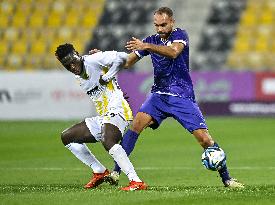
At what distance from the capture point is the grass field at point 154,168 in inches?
388

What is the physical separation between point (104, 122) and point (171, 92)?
3.02 ft

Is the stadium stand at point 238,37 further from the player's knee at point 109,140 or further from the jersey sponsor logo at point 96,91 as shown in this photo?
the player's knee at point 109,140

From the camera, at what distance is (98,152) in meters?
17.6

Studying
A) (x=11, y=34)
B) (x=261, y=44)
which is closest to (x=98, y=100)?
(x=261, y=44)

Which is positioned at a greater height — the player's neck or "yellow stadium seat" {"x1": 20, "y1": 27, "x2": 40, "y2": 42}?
the player's neck

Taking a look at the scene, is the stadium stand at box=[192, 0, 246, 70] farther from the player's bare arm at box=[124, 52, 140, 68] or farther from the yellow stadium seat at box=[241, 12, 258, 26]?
the player's bare arm at box=[124, 52, 140, 68]

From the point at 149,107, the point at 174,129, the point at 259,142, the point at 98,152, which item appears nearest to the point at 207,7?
the point at 174,129

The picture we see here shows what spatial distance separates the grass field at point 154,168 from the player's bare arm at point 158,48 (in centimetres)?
161

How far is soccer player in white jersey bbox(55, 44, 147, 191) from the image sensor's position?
11.1 meters

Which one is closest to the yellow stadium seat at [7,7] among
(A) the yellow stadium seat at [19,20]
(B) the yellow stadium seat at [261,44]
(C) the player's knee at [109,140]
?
(A) the yellow stadium seat at [19,20]

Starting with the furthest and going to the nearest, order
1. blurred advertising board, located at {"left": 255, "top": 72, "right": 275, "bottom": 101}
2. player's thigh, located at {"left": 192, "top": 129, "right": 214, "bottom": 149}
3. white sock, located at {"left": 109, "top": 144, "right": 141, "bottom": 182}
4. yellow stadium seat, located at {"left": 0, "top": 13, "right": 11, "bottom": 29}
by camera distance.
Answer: yellow stadium seat, located at {"left": 0, "top": 13, "right": 11, "bottom": 29}, blurred advertising board, located at {"left": 255, "top": 72, "right": 275, "bottom": 101}, player's thigh, located at {"left": 192, "top": 129, "right": 214, "bottom": 149}, white sock, located at {"left": 109, "top": 144, "right": 141, "bottom": 182}

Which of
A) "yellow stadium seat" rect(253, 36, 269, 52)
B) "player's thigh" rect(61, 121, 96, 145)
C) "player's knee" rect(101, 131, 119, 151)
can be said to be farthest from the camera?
"yellow stadium seat" rect(253, 36, 269, 52)

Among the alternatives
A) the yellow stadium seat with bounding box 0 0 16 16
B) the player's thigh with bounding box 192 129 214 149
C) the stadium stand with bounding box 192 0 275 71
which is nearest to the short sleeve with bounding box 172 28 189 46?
the player's thigh with bounding box 192 129 214 149

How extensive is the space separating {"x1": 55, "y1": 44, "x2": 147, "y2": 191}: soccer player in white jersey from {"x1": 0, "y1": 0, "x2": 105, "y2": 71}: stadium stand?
2087 centimetres
